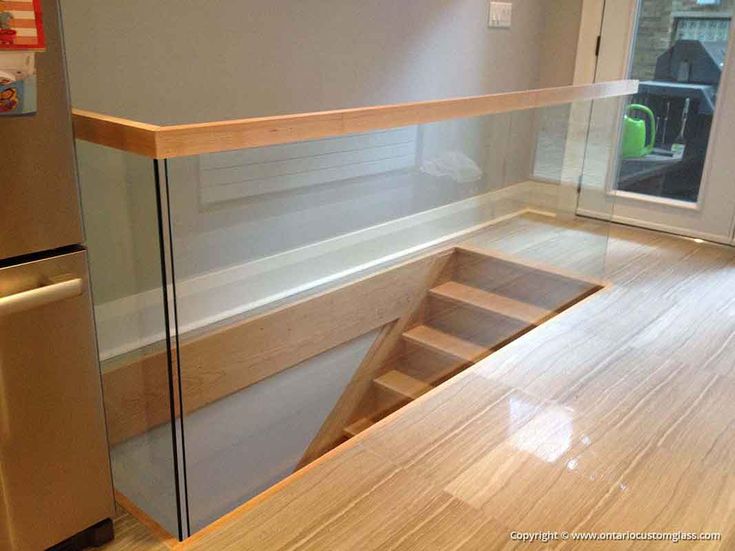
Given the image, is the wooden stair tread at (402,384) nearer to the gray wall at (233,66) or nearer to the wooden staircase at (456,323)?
the wooden staircase at (456,323)

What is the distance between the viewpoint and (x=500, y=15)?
12.2 ft

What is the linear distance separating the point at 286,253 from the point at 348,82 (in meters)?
1.21

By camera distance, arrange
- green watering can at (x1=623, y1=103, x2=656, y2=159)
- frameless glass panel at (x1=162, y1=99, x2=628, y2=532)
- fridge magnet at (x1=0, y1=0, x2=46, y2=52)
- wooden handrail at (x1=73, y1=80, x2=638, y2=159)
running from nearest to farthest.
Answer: fridge magnet at (x1=0, y1=0, x2=46, y2=52), wooden handrail at (x1=73, y1=80, x2=638, y2=159), frameless glass panel at (x1=162, y1=99, x2=628, y2=532), green watering can at (x1=623, y1=103, x2=656, y2=159)

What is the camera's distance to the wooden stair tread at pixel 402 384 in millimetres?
2686

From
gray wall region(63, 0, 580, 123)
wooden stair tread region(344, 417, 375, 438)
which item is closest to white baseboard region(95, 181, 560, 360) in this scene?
wooden stair tread region(344, 417, 375, 438)

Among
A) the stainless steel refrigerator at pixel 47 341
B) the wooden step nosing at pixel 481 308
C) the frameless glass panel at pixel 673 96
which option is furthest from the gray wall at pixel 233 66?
the frameless glass panel at pixel 673 96

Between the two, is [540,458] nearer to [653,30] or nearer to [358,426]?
[358,426]

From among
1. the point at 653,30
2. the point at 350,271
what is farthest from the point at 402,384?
the point at 653,30

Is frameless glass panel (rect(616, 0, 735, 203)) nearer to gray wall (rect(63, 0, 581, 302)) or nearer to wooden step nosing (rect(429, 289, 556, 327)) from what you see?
gray wall (rect(63, 0, 581, 302))

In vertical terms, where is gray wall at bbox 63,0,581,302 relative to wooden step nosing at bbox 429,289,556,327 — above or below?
above

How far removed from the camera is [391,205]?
2326 millimetres

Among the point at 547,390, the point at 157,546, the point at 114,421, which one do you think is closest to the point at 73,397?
the point at 114,421

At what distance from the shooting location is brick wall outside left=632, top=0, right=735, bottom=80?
3611 mm

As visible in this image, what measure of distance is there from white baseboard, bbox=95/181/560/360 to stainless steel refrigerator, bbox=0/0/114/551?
0.18 m
